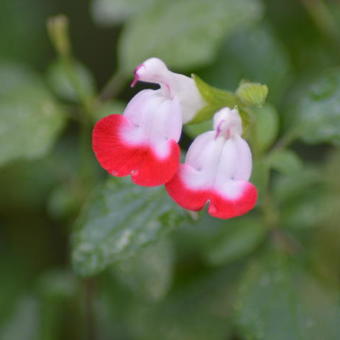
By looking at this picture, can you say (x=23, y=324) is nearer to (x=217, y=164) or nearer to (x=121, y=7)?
(x=121, y=7)

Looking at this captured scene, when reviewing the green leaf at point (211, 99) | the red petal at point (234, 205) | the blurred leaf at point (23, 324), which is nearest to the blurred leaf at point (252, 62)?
the green leaf at point (211, 99)

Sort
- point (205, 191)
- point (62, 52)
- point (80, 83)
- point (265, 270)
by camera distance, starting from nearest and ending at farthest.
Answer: point (205, 191) → point (265, 270) → point (62, 52) → point (80, 83)

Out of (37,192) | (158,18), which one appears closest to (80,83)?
(158,18)

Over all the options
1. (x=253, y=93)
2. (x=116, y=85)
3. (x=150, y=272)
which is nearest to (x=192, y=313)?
(x=150, y=272)

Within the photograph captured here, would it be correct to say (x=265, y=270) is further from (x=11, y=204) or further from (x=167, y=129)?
(x=11, y=204)

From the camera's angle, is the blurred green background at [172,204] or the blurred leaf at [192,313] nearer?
the blurred green background at [172,204]

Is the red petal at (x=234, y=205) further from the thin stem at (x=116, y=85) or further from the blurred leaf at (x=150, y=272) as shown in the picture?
the thin stem at (x=116, y=85)

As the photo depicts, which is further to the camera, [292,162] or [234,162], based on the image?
[292,162]
